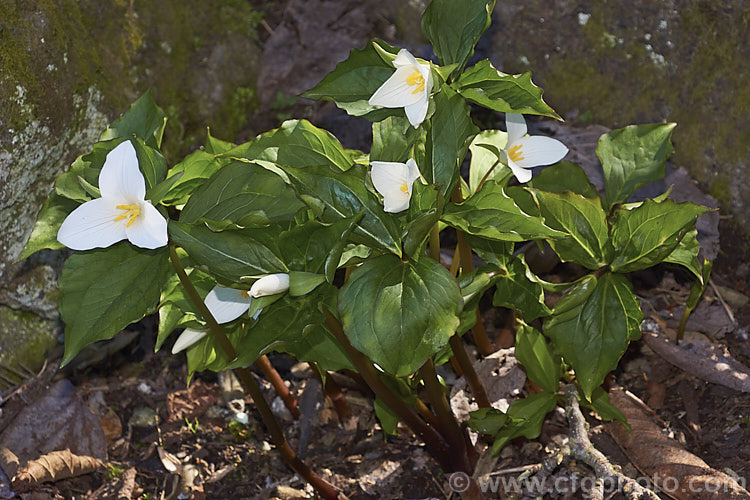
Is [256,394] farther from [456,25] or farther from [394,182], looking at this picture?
[456,25]

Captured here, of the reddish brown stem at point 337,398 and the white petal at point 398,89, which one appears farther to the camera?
the reddish brown stem at point 337,398

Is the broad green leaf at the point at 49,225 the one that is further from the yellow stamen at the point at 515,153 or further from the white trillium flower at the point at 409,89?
the yellow stamen at the point at 515,153

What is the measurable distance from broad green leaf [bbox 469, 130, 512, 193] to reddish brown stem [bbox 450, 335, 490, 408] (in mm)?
400

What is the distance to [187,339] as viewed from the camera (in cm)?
181

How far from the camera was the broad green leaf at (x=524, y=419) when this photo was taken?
1.90 m

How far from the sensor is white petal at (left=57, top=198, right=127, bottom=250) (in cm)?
146

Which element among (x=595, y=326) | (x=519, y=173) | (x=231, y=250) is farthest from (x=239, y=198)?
(x=595, y=326)

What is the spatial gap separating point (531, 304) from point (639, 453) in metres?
0.65

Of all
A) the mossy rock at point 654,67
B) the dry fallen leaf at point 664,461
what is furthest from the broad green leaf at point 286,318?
the mossy rock at point 654,67

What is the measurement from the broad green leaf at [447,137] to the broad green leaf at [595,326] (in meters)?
0.46

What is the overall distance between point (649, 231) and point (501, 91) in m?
0.51

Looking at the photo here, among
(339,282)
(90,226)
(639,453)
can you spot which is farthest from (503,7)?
(90,226)

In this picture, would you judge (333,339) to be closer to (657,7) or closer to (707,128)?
(707,128)

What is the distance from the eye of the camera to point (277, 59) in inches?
127
